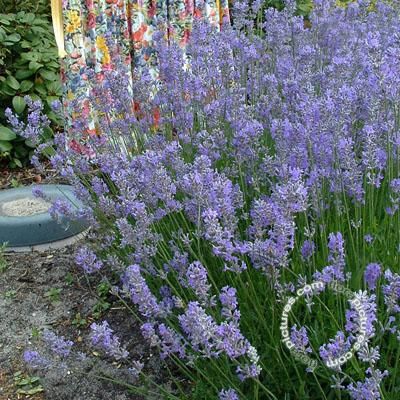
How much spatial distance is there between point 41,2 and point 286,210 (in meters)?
4.00

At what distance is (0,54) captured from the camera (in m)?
4.45

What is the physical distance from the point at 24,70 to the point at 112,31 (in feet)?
2.30

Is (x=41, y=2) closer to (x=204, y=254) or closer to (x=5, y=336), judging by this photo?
(x=5, y=336)

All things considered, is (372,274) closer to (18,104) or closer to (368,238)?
(368,238)

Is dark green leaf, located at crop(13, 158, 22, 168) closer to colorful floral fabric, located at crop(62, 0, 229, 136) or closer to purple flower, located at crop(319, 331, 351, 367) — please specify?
colorful floral fabric, located at crop(62, 0, 229, 136)

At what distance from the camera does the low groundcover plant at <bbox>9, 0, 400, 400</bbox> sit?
1.57m

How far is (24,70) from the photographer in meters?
A: 4.56

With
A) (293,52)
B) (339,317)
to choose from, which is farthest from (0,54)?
(339,317)

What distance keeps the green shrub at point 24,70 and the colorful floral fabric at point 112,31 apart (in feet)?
1.40

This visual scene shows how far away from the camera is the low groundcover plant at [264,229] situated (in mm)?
1566

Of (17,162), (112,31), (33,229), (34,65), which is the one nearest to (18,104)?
(34,65)

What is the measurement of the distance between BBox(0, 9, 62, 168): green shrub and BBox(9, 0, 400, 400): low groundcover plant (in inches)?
63.4

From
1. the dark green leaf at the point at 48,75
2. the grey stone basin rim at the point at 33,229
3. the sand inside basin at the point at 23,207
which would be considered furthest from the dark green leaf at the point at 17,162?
→ the grey stone basin rim at the point at 33,229

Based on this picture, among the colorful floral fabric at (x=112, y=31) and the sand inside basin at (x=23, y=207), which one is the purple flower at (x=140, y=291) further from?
the colorful floral fabric at (x=112, y=31)
